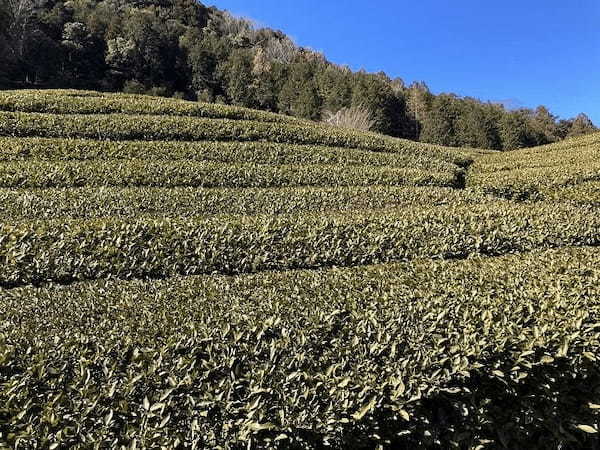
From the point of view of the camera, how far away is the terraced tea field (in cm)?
349

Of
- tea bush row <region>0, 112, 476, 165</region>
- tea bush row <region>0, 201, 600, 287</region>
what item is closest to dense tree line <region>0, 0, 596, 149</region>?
tea bush row <region>0, 112, 476, 165</region>

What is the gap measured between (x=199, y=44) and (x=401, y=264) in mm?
51177

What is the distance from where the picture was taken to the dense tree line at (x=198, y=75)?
4562cm

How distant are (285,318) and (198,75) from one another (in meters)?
50.6

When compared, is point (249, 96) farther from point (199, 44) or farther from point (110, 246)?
point (110, 246)

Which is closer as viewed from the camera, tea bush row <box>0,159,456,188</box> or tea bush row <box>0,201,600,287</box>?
tea bush row <box>0,201,600,287</box>

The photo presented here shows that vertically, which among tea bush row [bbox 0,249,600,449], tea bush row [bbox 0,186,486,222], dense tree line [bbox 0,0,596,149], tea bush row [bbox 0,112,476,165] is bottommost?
tea bush row [bbox 0,249,600,449]

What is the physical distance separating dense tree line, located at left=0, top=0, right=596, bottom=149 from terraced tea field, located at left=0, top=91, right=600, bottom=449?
3684 centimetres

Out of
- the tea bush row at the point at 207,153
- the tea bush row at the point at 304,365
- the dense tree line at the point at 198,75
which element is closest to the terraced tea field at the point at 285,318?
the tea bush row at the point at 304,365

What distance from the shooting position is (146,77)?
162ft

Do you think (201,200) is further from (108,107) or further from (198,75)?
(198,75)

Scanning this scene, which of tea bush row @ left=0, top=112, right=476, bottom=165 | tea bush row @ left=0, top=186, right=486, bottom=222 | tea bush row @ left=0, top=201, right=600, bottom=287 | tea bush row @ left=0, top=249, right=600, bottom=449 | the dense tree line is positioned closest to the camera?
tea bush row @ left=0, top=249, right=600, bottom=449

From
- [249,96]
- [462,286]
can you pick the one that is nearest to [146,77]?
[249,96]

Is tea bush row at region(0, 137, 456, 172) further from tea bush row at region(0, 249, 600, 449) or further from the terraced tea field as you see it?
tea bush row at region(0, 249, 600, 449)
